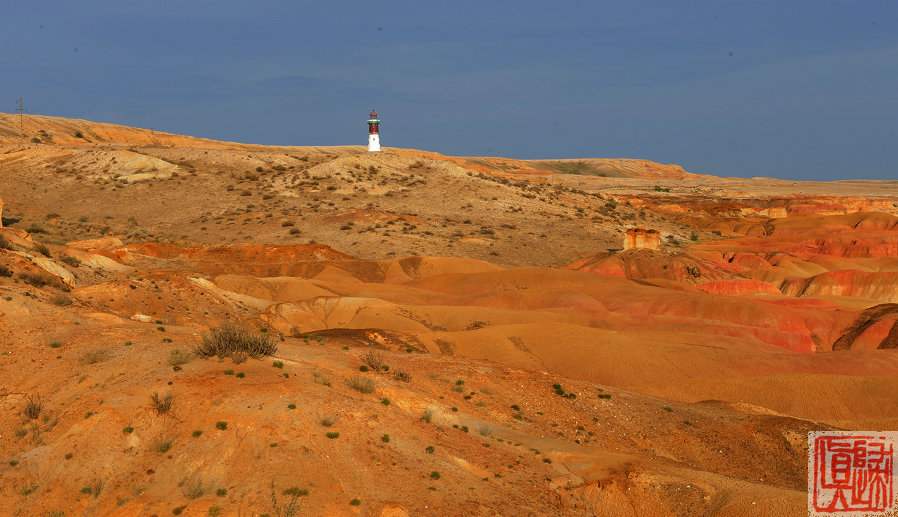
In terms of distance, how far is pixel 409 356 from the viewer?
2030 centimetres

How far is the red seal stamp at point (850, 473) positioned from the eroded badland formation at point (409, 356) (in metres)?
0.62

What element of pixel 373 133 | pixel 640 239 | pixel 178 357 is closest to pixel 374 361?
pixel 178 357

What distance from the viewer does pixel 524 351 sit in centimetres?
2881

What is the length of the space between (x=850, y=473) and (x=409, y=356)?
35.5 ft

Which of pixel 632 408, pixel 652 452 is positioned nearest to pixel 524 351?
pixel 632 408

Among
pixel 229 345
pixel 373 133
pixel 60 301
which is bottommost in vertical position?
pixel 229 345

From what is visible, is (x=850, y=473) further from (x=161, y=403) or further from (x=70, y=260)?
(x=70, y=260)

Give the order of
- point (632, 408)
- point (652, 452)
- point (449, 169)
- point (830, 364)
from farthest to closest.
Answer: point (449, 169)
point (830, 364)
point (632, 408)
point (652, 452)

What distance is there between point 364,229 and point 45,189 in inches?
1248

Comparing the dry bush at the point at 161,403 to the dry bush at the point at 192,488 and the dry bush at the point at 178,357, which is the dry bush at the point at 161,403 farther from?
the dry bush at the point at 192,488

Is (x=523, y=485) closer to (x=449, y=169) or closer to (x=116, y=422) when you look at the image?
(x=116, y=422)

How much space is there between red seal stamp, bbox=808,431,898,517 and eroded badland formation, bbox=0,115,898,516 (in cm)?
62

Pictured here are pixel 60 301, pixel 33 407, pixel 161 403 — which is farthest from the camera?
pixel 60 301

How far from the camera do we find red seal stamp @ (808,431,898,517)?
37.3 feet
